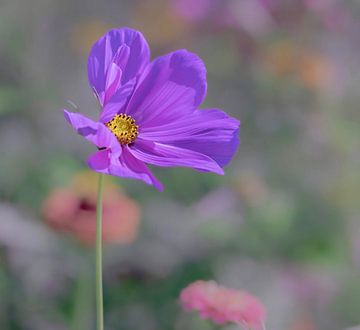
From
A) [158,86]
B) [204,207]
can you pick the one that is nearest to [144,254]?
[204,207]

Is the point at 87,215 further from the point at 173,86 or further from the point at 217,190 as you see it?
the point at 217,190

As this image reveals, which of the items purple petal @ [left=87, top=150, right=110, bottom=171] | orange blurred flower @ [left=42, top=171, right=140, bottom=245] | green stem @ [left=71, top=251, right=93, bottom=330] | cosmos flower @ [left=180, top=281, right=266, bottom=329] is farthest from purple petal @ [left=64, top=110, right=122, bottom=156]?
green stem @ [left=71, top=251, right=93, bottom=330]

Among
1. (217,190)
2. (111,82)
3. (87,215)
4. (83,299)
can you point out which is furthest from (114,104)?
(217,190)

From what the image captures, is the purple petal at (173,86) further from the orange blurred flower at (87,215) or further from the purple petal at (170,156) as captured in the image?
the orange blurred flower at (87,215)

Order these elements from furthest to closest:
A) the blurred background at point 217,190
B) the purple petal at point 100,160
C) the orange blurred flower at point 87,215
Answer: the blurred background at point 217,190, the orange blurred flower at point 87,215, the purple petal at point 100,160

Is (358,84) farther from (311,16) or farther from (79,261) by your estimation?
(79,261)

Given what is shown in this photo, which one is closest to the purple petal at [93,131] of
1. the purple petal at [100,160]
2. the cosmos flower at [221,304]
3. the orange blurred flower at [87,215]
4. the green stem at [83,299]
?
the purple petal at [100,160]
